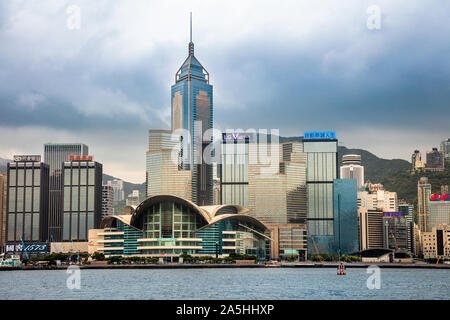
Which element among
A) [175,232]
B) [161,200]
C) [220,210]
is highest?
[161,200]

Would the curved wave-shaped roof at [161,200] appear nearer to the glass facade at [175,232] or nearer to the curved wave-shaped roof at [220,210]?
the glass facade at [175,232]

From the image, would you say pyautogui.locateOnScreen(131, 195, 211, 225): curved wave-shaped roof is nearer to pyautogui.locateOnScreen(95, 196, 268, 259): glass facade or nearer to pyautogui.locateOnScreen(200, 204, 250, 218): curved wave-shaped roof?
pyautogui.locateOnScreen(95, 196, 268, 259): glass facade

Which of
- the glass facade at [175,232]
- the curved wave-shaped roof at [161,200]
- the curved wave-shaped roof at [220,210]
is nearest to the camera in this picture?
the curved wave-shaped roof at [161,200]

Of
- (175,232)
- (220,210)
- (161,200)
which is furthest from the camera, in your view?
(220,210)

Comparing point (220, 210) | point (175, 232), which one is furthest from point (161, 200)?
point (220, 210)

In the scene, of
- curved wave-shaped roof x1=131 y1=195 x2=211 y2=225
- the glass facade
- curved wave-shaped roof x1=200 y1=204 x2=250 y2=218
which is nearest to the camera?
curved wave-shaped roof x1=131 y1=195 x2=211 y2=225

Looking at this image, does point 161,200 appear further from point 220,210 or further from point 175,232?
point 220,210

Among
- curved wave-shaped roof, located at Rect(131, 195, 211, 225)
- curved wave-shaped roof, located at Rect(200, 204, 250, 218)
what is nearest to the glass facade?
curved wave-shaped roof, located at Rect(131, 195, 211, 225)

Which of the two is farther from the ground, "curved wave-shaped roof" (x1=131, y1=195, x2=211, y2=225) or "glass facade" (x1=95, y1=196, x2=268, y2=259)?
"curved wave-shaped roof" (x1=131, y1=195, x2=211, y2=225)

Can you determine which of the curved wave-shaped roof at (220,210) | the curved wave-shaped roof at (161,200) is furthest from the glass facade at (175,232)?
the curved wave-shaped roof at (220,210)

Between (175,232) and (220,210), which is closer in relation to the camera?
(175,232)

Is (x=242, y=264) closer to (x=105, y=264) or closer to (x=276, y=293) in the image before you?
(x=105, y=264)

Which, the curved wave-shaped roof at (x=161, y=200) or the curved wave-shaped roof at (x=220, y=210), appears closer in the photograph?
the curved wave-shaped roof at (x=161, y=200)
